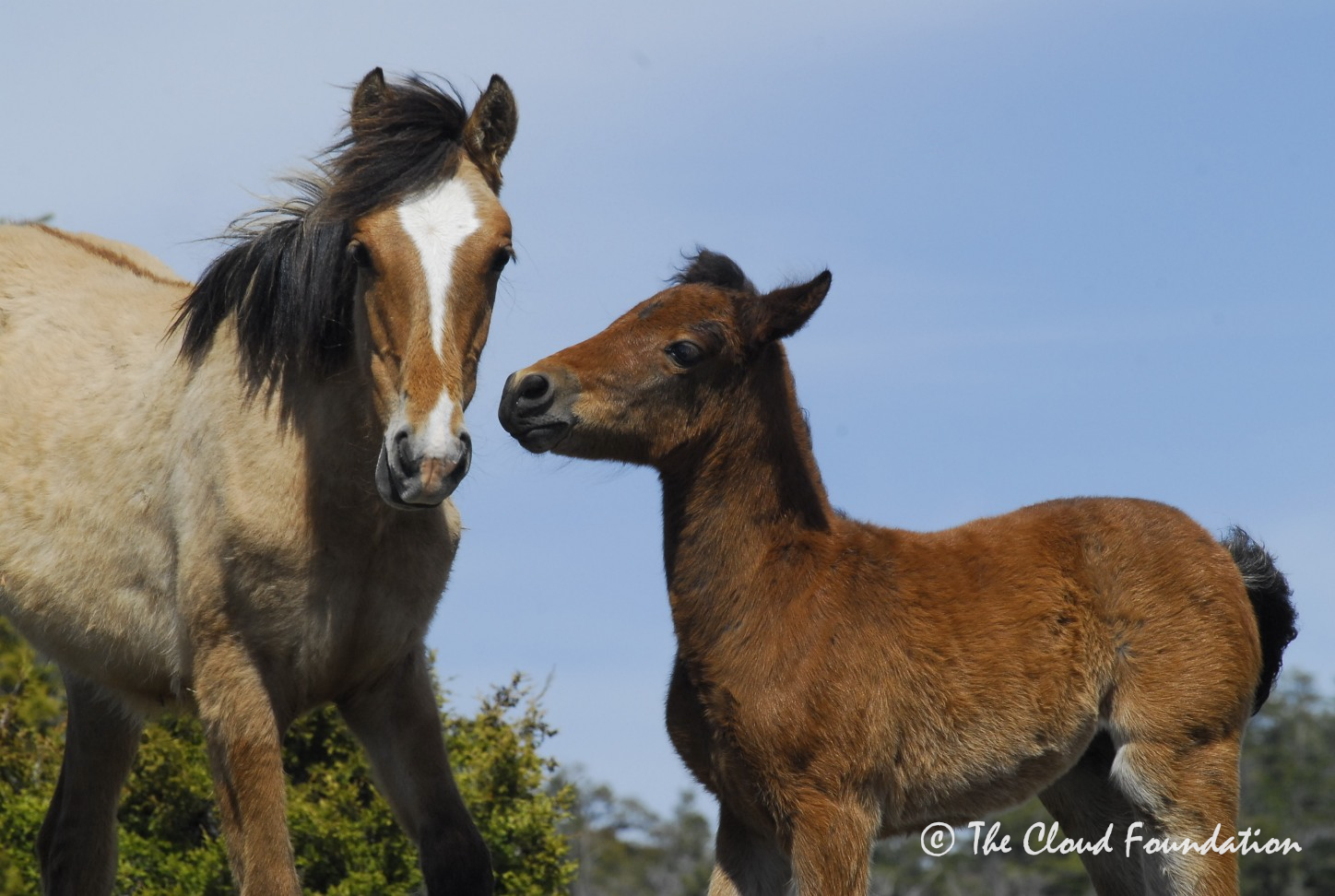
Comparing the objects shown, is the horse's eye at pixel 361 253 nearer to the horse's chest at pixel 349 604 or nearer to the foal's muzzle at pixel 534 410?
the foal's muzzle at pixel 534 410

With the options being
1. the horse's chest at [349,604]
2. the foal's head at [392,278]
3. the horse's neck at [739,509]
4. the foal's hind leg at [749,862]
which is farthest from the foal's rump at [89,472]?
the foal's hind leg at [749,862]

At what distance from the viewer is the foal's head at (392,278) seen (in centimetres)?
447

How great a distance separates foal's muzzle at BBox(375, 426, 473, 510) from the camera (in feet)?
14.1

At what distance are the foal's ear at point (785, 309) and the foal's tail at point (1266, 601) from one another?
184 centimetres

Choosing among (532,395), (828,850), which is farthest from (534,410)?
(828,850)

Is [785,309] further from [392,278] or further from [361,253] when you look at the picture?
[361,253]

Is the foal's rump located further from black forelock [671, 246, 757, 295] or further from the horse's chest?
black forelock [671, 246, 757, 295]

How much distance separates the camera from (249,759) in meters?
5.02

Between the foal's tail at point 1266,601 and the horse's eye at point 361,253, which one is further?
the foal's tail at point 1266,601

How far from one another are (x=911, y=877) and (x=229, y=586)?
35.2 m

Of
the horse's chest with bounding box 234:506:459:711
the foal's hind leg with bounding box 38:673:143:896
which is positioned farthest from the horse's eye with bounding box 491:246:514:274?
the foal's hind leg with bounding box 38:673:143:896

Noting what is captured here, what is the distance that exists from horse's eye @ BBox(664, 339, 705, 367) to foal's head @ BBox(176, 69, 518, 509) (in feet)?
1.90

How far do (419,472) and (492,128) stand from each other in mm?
1535

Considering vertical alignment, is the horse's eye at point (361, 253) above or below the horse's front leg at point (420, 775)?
above
